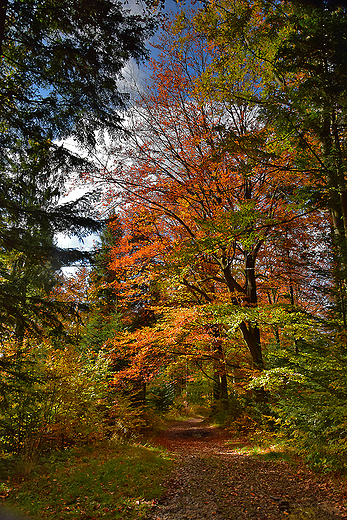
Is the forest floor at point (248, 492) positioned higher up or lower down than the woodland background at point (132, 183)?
lower down

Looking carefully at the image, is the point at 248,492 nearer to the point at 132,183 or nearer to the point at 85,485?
the point at 85,485

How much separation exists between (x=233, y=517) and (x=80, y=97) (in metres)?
7.38

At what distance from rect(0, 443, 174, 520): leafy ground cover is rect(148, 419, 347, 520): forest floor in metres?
0.37

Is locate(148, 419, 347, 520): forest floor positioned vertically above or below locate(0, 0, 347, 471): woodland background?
below

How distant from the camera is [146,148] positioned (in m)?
9.85

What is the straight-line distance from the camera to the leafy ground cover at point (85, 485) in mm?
4102

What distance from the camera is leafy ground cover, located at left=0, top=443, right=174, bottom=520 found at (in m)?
4.10

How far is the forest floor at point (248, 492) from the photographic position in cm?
418

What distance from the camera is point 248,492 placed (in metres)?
5.02

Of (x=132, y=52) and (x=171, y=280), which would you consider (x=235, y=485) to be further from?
(x=132, y=52)

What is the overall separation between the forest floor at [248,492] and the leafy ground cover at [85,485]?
1.22ft

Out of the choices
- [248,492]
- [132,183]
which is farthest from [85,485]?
[132,183]

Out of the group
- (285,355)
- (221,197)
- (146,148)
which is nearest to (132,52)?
(146,148)

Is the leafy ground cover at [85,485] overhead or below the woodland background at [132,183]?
below
